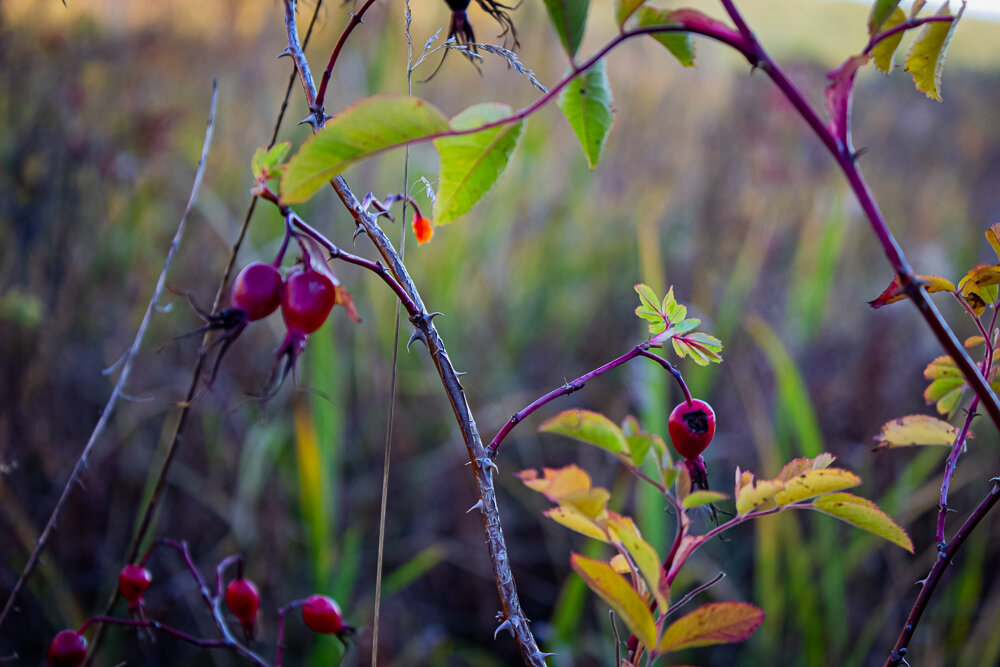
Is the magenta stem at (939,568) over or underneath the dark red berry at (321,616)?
over

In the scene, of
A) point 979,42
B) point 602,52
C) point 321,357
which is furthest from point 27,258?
point 979,42

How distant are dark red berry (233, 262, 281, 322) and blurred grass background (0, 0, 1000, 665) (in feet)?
1.18

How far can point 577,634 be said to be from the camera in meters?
1.13

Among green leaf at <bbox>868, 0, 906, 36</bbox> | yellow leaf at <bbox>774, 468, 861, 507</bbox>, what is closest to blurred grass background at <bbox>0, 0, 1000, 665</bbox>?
yellow leaf at <bbox>774, 468, 861, 507</bbox>

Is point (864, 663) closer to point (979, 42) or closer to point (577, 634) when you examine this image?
point (577, 634)

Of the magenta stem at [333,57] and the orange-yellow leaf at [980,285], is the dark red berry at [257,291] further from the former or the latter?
the orange-yellow leaf at [980,285]

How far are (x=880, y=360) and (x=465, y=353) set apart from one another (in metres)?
0.88

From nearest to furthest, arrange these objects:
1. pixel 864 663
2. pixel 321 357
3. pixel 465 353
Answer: pixel 321 357 < pixel 864 663 < pixel 465 353

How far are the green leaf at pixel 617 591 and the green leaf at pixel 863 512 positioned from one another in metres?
0.09

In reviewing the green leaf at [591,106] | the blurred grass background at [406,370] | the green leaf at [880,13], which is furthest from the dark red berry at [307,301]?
the blurred grass background at [406,370]

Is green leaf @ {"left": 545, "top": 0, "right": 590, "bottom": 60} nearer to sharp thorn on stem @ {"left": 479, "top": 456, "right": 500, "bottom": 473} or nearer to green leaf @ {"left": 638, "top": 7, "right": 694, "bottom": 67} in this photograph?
green leaf @ {"left": 638, "top": 7, "right": 694, "bottom": 67}

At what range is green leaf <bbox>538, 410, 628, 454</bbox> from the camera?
26 centimetres

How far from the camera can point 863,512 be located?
281 millimetres

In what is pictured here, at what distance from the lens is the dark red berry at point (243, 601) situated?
0.46 meters
